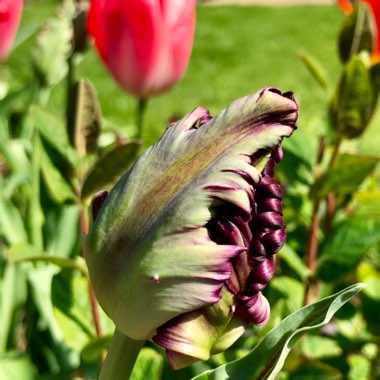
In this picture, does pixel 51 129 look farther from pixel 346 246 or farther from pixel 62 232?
pixel 346 246

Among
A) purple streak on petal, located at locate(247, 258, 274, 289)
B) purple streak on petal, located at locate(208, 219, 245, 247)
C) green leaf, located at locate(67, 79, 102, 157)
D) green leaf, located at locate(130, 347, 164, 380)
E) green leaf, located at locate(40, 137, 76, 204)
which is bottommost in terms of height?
green leaf, located at locate(40, 137, 76, 204)

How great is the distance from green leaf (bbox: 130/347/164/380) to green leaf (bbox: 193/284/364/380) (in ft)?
0.36

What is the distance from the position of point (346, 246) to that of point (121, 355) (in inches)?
17.7

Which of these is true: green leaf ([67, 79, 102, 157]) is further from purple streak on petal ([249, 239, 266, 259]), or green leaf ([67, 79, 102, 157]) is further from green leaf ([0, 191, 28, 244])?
purple streak on petal ([249, 239, 266, 259])

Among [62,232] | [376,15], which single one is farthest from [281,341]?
[62,232]

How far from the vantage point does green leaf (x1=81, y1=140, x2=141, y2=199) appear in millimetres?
765

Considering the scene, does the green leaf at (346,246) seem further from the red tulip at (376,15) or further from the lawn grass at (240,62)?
the lawn grass at (240,62)

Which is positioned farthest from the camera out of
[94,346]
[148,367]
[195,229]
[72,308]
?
[72,308]

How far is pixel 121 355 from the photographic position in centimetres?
47

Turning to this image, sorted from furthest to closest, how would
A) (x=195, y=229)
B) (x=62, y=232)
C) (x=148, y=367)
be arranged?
(x=62, y=232) → (x=148, y=367) → (x=195, y=229)

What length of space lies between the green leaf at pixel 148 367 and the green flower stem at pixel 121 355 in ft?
0.42

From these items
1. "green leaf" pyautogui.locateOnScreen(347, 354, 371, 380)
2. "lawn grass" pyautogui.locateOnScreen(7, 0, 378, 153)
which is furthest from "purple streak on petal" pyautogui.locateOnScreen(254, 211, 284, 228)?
"lawn grass" pyautogui.locateOnScreen(7, 0, 378, 153)

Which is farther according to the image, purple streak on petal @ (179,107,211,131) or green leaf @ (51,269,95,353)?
green leaf @ (51,269,95,353)

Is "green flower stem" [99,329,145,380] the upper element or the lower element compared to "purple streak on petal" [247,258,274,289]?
lower
